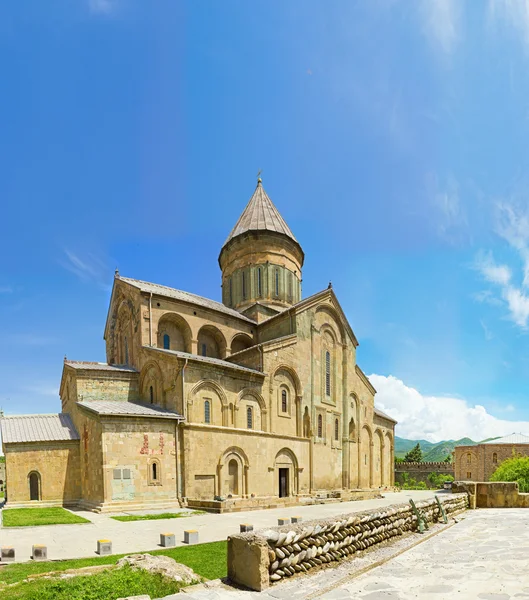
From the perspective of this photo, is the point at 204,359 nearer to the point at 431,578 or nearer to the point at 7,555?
the point at 7,555

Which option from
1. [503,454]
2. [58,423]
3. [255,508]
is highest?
[58,423]

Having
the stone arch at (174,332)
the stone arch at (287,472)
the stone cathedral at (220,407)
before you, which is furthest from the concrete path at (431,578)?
the stone arch at (174,332)

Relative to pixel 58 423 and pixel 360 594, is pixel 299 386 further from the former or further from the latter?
pixel 360 594

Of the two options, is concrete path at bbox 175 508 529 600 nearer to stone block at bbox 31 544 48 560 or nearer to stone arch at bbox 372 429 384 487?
stone block at bbox 31 544 48 560

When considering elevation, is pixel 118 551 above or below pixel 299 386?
below

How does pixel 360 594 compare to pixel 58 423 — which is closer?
pixel 360 594

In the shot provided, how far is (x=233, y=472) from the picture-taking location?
23641 mm

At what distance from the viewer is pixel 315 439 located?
30.0 m

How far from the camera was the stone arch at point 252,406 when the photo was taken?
2550 centimetres

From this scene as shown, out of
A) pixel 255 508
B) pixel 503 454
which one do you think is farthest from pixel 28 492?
pixel 503 454

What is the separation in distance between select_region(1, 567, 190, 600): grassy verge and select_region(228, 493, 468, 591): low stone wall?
1.05 meters

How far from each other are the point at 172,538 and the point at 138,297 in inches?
737

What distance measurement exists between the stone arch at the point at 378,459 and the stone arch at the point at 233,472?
735 inches

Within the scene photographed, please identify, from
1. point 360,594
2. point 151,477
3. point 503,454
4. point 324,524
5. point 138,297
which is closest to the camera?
point 360,594
